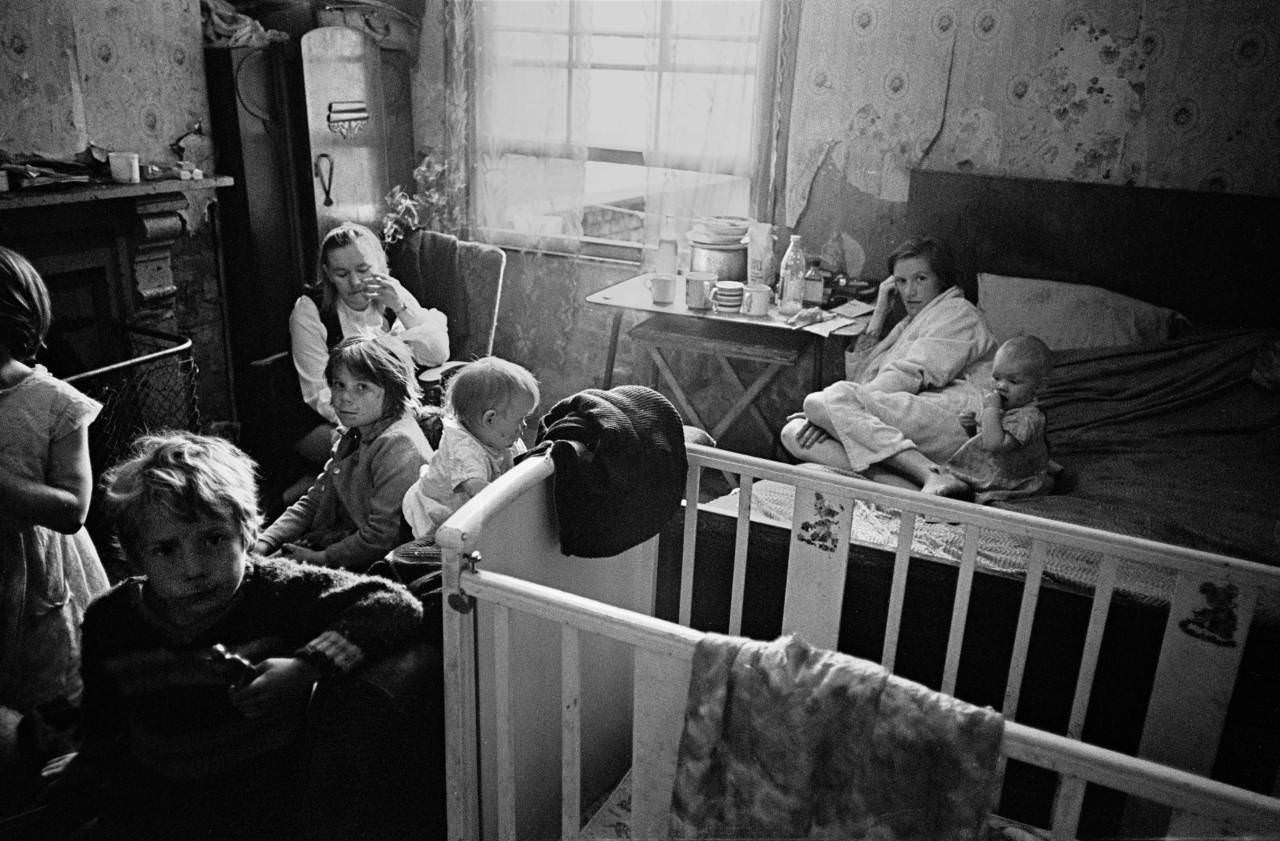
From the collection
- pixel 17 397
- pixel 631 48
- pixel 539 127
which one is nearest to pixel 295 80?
pixel 539 127

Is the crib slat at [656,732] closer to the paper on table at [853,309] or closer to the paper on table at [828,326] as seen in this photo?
the paper on table at [828,326]

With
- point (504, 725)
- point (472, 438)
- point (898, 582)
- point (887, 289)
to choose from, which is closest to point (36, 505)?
point (472, 438)

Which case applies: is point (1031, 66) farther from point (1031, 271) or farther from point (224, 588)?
point (224, 588)

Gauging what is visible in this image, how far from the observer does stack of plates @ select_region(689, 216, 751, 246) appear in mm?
3729

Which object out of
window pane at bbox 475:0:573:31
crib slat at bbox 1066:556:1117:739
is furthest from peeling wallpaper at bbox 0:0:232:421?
crib slat at bbox 1066:556:1117:739

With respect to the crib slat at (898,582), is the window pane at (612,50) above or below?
above

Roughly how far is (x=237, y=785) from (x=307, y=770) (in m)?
0.14

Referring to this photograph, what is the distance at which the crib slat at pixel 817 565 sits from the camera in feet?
5.75

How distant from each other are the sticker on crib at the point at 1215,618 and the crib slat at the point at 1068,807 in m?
0.58

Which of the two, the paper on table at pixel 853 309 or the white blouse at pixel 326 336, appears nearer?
the white blouse at pixel 326 336

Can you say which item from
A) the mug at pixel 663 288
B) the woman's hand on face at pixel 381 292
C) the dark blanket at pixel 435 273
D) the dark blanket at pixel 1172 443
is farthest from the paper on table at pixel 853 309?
the woman's hand on face at pixel 381 292

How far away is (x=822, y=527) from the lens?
5.85ft

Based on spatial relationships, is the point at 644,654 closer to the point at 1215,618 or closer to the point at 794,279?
the point at 1215,618

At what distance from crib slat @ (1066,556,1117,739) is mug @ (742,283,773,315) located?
2.05 m
